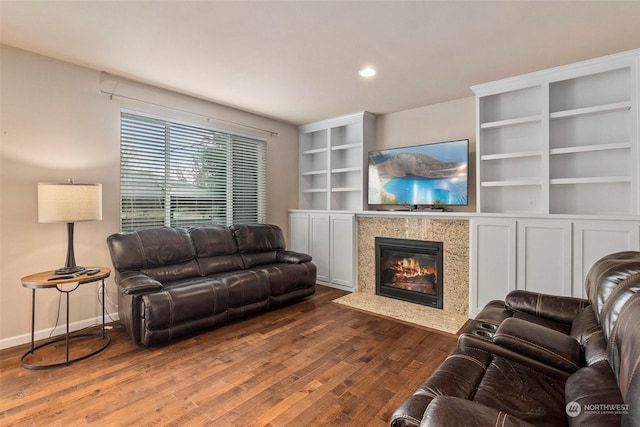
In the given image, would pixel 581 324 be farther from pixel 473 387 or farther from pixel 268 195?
pixel 268 195

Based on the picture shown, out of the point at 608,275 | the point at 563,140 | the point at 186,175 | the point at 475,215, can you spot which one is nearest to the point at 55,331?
the point at 186,175

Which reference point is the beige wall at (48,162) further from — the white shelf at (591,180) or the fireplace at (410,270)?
the white shelf at (591,180)

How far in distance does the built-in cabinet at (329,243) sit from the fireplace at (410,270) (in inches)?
16.7

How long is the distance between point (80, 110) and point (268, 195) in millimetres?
2564

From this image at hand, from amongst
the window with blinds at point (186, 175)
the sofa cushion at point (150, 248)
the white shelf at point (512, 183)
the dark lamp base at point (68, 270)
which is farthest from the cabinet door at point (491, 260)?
the dark lamp base at point (68, 270)

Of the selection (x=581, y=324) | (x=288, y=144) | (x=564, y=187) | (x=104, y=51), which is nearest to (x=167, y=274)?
(x=104, y=51)

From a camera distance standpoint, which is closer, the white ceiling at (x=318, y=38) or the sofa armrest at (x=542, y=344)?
the sofa armrest at (x=542, y=344)

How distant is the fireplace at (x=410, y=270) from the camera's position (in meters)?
3.82

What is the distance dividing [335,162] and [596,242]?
3365mm

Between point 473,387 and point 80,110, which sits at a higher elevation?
point 80,110

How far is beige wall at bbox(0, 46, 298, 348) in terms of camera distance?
8.70ft

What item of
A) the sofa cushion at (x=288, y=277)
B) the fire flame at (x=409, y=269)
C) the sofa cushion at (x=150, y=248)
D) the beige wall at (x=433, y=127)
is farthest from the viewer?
the fire flame at (x=409, y=269)

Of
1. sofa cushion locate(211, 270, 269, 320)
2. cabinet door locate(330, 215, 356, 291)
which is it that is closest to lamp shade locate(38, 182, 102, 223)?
sofa cushion locate(211, 270, 269, 320)

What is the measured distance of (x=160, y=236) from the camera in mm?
3332
